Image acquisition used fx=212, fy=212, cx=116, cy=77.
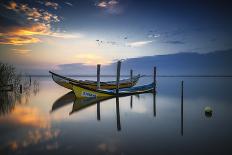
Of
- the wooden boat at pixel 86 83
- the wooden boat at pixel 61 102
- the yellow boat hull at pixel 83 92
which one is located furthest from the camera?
the wooden boat at pixel 86 83

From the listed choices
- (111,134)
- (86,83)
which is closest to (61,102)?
(86,83)

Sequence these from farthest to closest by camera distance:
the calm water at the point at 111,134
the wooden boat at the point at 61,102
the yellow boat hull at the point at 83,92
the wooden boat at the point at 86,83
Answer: the wooden boat at the point at 86,83 → the yellow boat hull at the point at 83,92 → the wooden boat at the point at 61,102 → the calm water at the point at 111,134

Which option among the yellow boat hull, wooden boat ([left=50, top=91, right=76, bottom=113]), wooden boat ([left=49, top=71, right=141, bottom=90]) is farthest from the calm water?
wooden boat ([left=49, top=71, right=141, bottom=90])

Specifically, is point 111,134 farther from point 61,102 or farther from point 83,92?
point 61,102

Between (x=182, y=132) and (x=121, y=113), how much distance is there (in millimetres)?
6234

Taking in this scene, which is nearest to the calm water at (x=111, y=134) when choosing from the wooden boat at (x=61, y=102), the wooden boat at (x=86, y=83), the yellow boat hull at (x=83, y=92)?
the wooden boat at (x=61, y=102)

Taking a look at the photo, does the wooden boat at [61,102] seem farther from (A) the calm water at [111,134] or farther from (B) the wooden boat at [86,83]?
(A) the calm water at [111,134]

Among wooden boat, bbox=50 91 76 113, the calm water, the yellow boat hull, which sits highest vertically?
the yellow boat hull

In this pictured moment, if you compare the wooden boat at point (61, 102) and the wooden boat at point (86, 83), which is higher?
the wooden boat at point (86, 83)

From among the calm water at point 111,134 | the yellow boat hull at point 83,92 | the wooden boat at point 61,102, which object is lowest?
the wooden boat at point 61,102

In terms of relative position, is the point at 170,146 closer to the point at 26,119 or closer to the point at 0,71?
the point at 26,119

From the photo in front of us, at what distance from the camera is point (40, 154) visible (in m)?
7.26

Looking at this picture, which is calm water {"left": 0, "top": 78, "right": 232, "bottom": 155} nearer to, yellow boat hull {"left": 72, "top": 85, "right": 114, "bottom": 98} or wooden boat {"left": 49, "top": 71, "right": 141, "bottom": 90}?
yellow boat hull {"left": 72, "top": 85, "right": 114, "bottom": 98}

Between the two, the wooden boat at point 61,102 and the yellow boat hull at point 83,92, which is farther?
the yellow boat hull at point 83,92
